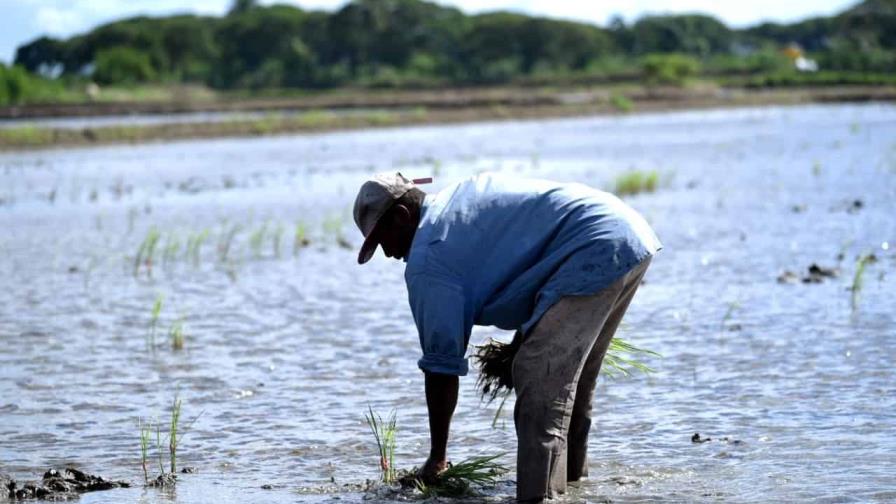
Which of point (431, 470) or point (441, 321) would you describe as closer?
point (441, 321)

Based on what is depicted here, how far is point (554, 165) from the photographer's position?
27.2 metres

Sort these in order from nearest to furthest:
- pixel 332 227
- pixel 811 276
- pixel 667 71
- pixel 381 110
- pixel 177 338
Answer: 1. pixel 177 338
2. pixel 811 276
3. pixel 332 227
4. pixel 381 110
5. pixel 667 71

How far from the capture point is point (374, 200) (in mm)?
5016

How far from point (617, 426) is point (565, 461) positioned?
1658 mm

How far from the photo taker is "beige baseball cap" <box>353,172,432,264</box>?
5016mm

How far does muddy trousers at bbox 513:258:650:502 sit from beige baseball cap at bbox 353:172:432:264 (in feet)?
2.21

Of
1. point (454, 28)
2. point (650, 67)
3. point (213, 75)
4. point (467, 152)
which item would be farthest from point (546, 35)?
point (467, 152)

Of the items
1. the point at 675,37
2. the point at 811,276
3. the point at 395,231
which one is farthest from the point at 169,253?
the point at 675,37

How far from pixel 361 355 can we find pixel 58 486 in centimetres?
318

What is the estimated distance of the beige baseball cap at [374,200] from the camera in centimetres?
502

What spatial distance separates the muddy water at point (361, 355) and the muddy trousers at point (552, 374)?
1.45 ft

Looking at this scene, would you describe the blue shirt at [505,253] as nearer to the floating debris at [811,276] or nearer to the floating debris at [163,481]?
the floating debris at [163,481]

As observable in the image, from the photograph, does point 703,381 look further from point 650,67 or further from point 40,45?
point 40,45

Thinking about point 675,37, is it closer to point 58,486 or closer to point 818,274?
point 818,274
